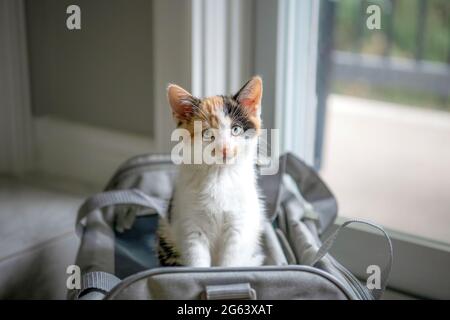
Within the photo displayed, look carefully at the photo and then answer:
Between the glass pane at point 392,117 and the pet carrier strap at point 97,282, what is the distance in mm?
769

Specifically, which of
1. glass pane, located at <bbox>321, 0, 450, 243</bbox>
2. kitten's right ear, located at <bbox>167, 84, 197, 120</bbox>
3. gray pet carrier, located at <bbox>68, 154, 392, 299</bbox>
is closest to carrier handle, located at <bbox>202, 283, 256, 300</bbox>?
gray pet carrier, located at <bbox>68, 154, 392, 299</bbox>

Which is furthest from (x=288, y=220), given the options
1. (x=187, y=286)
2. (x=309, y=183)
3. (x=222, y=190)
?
(x=187, y=286)

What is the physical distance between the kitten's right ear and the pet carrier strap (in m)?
0.24

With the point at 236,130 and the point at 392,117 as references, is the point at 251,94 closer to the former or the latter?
the point at 236,130

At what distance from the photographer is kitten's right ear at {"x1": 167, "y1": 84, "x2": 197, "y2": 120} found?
0.79 meters

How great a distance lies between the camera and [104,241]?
0.91 meters

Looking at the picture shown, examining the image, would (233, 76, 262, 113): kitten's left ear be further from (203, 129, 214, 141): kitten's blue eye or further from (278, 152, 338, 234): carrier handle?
(278, 152, 338, 234): carrier handle

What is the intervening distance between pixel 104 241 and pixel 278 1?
0.54 meters

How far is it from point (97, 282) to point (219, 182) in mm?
210

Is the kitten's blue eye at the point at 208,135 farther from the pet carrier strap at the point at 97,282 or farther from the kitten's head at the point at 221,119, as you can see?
the pet carrier strap at the point at 97,282

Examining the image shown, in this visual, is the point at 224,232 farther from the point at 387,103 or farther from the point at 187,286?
the point at 387,103

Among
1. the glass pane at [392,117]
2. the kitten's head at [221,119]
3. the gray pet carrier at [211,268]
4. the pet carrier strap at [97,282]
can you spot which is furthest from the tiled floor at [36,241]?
the glass pane at [392,117]

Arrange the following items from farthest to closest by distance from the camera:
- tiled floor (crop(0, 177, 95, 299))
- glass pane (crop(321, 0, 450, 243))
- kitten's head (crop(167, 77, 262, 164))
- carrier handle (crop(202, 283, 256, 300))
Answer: glass pane (crop(321, 0, 450, 243)) → tiled floor (crop(0, 177, 95, 299)) → kitten's head (crop(167, 77, 262, 164)) → carrier handle (crop(202, 283, 256, 300))

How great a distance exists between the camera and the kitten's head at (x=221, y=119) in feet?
2.60
